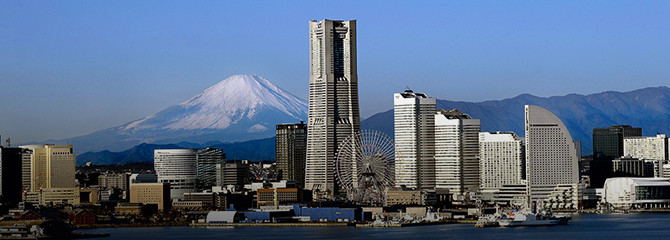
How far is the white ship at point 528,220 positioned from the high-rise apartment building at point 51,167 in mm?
77671

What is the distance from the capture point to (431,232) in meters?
109

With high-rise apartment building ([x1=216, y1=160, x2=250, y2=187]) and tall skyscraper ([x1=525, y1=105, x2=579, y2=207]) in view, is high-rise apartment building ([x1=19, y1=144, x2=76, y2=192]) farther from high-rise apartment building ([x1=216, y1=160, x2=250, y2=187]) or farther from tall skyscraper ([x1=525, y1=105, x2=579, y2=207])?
tall skyscraper ([x1=525, y1=105, x2=579, y2=207])

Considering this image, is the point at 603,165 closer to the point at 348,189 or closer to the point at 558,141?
the point at 558,141

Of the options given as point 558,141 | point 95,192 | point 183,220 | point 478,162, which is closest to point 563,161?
point 558,141

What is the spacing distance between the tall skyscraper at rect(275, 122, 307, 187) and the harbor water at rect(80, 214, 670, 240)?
63.0 meters

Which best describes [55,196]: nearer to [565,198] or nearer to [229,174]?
[229,174]

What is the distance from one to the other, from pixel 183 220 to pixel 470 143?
4848 cm

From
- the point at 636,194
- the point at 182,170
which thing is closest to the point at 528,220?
the point at 636,194

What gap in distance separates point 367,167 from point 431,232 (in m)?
37.9

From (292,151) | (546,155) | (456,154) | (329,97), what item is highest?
(329,97)

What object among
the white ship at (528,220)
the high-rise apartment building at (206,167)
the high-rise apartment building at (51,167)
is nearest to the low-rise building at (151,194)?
the high-rise apartment building at (51,167)

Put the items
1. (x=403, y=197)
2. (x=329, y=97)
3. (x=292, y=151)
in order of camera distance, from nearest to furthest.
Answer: (x=403, y=197) < (x=329, y=97) < (x=292, y=151)

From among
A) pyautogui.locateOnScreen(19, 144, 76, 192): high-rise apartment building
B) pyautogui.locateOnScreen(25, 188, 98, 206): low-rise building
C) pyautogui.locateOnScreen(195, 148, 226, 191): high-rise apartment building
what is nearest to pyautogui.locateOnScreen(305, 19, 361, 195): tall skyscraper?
pyautogui.locateOnScreen(195, 148, 226, 191): high-rise apartment building

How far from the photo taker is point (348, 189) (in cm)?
15025
